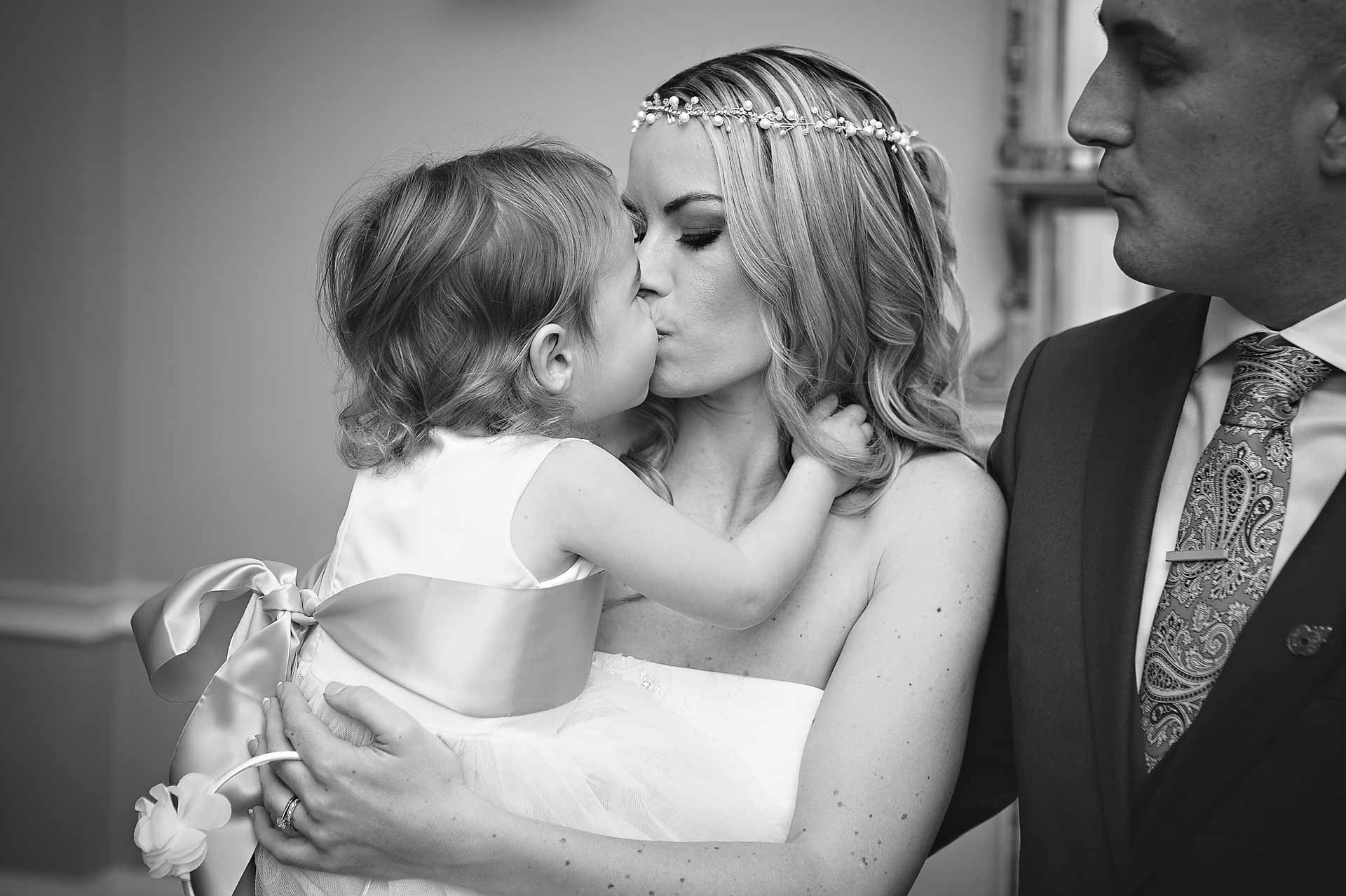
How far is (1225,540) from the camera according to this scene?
133 cm

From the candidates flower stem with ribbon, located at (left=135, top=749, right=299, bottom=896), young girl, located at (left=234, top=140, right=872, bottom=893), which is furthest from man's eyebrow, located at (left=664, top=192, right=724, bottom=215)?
flower stem with ribbon, located at (left=135, top=749, right=299, bottom=896)

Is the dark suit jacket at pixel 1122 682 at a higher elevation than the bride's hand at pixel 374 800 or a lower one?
higher

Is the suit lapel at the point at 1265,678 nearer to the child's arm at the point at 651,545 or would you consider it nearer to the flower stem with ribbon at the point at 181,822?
the child's arm at the point at 651,545

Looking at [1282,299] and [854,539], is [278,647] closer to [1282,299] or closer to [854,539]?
[854,539]

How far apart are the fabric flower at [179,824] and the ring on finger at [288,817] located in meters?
0.09

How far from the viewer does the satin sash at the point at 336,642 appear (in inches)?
57.6

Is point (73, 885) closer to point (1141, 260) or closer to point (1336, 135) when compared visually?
point (1141, 260)

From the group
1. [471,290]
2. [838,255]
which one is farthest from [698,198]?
[471,290]

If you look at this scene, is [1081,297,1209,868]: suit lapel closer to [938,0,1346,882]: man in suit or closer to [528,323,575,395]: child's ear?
[938,0,1346,882]: man in suit

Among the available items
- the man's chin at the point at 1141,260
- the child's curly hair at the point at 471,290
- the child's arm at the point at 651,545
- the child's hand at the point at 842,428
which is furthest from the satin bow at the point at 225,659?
the man's chin at the point at 1141,260

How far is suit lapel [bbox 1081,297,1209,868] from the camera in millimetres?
1329

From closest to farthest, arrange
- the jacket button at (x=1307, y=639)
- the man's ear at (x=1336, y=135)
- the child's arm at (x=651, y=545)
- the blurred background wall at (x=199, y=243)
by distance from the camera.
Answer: the jacket button at (x=1307, y=639) → the man's ear at (x=1336, y=135) → the child's arm at (x=651, y=545) → the blurred background wall at (x=199, y=243)

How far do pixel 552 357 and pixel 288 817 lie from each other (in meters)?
0.67

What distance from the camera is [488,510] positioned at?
58.6 inches
